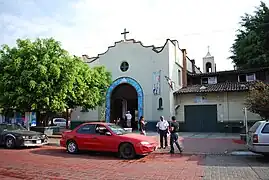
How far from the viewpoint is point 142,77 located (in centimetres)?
2647

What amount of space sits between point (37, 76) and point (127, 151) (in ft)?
29.1

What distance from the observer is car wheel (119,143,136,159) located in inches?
451

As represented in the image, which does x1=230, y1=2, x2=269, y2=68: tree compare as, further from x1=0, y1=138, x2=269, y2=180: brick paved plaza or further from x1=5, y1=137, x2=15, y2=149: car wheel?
x1=5, y1=137, x2=15, y2=149: car wheel

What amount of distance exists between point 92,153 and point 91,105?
29.1 feet

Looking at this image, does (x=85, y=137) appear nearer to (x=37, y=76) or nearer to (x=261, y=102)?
(x=37, y=76)

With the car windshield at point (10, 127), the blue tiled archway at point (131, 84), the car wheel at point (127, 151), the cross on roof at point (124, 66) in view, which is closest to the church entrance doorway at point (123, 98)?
the blue tiled archway at point (131, 84)

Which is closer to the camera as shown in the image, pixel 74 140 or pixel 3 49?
pixel 74 140

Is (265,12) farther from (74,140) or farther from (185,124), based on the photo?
(74,140)

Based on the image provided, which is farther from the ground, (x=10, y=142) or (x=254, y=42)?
(x=254, y=42)

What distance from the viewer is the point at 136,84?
26562 mm

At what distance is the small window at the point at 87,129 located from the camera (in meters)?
12.6

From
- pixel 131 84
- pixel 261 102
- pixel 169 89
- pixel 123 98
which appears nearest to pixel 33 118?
pixel 131 84

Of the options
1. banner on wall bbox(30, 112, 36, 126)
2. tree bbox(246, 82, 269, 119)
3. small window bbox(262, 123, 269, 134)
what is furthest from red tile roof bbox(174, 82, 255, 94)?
small window bbox(262, 123, 269, 134)

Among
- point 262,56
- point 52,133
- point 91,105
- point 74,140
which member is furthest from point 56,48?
point 262,56
